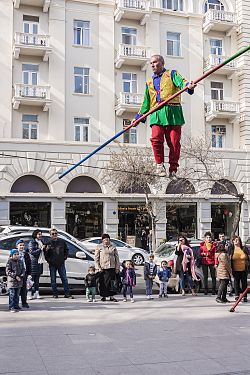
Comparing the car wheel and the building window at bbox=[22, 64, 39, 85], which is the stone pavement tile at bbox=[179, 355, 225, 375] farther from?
the building window at bbox=[22, 64, 39, 85]

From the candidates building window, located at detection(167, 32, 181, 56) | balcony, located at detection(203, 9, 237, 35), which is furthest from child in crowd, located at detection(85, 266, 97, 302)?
balcony, located at detection(203, 9, 237, 35)

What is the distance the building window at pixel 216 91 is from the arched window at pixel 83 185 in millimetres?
9901

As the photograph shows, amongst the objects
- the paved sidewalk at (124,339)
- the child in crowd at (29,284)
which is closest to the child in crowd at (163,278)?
the paved sidewalk at (124,339)

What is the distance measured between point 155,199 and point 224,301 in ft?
57.3

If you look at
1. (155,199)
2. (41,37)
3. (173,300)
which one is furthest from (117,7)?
(173,300)

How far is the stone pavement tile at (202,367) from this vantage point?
20.6 feet

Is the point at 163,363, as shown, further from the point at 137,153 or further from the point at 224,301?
the point at 137,153

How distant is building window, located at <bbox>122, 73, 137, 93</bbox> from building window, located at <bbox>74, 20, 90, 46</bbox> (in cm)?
306

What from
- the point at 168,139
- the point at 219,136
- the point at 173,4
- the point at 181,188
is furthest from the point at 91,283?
the point at 173,4

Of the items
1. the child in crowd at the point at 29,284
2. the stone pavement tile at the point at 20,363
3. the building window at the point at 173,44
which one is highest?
the building window at the point at 173,44

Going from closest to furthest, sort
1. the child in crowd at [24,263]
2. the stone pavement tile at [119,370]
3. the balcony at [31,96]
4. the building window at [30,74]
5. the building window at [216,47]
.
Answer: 1. the stone pavement tile at [119,370]
2. the child in crowd at [24,263]
3. the balcony at [31,96]
4. the building window at [30,74]
5. the building window at [216,47]

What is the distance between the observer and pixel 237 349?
7.56 m

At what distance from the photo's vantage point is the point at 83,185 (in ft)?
95.8

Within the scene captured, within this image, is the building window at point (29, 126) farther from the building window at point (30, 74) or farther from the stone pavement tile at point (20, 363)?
the stone pavement tile at point (20, 363)
